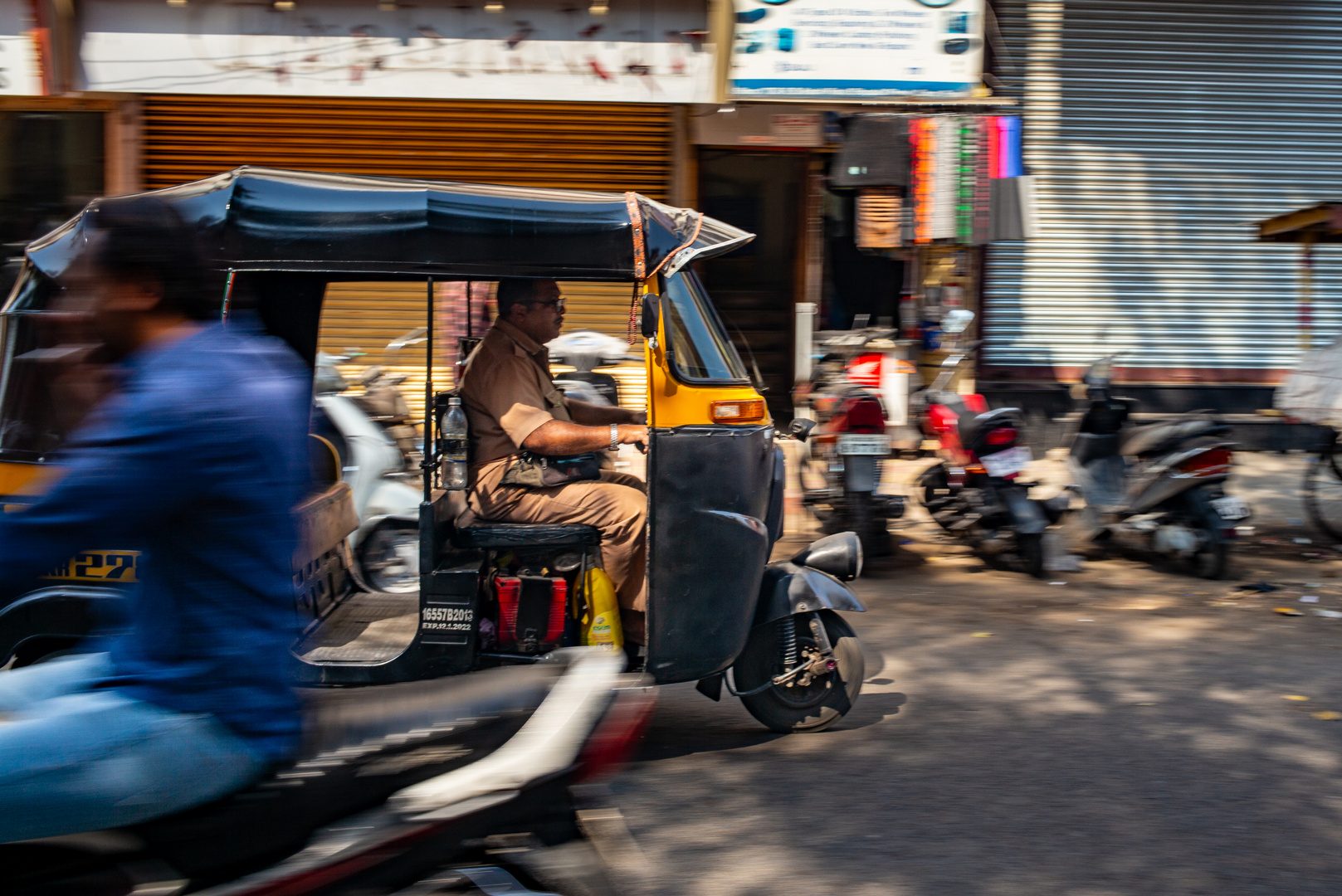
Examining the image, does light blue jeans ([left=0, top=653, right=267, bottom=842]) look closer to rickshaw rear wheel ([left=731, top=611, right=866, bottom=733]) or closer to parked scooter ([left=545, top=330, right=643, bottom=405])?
rickshaw rear wheel ([left=731, top=611, right=866, bottom=733])

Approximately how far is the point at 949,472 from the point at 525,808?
5.38 m

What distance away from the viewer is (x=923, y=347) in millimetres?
10109

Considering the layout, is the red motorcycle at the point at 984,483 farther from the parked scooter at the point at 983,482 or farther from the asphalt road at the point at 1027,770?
the asphalt road at the point at 1027,770

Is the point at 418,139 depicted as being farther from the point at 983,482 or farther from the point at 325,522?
the point at 325,522

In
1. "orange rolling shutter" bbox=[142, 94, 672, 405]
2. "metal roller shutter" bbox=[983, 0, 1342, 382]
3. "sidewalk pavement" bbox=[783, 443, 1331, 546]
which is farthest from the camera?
"metal roller shutter" bbox=[983, 0, 1342, 382]

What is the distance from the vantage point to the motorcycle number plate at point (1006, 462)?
6.63m

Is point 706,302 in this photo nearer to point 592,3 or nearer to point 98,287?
point 98,287

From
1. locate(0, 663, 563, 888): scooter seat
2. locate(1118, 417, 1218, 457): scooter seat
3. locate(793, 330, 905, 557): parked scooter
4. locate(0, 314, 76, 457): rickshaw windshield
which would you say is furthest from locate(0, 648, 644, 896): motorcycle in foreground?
locate(1118, 417, 1218, 457): scooter seat

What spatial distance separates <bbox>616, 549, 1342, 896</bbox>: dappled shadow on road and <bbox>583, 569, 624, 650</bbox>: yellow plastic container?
1.60 ft

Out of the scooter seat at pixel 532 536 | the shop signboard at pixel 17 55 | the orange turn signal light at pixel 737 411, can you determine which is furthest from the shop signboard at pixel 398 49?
the scooter seat at pixel 532 536

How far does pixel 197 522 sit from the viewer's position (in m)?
1.84

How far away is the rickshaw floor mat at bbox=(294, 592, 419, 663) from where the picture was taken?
4109 millimetres

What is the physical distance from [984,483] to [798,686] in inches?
116

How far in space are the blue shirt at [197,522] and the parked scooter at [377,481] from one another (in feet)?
13.4
